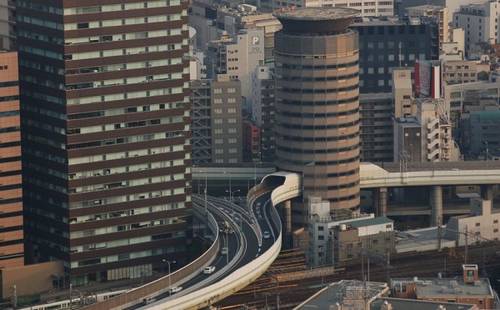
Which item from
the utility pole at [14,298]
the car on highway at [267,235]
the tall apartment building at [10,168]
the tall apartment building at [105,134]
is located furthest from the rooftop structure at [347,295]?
the tall apartment building at [10,168]

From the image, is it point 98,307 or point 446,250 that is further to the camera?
point 446,250

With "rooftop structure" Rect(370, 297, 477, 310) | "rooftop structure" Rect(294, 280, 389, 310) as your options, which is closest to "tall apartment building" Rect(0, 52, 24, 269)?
"rooftop structure" Rect(294, 280, 389, 310)

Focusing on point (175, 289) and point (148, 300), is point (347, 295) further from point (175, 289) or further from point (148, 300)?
point (175, 289)

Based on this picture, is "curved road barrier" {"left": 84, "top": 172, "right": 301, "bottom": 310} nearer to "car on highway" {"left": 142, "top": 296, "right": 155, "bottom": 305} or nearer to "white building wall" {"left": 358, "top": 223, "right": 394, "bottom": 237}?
"car on highway" {"left": 142, "top": 296, "right": 155, "bottom": 305}

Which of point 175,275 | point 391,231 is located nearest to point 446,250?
point 391,231

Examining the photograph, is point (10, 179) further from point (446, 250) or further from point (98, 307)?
point (446, 250)

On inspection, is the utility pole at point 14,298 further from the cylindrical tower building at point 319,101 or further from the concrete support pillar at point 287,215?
the cylindrical tower building at point 319,101
